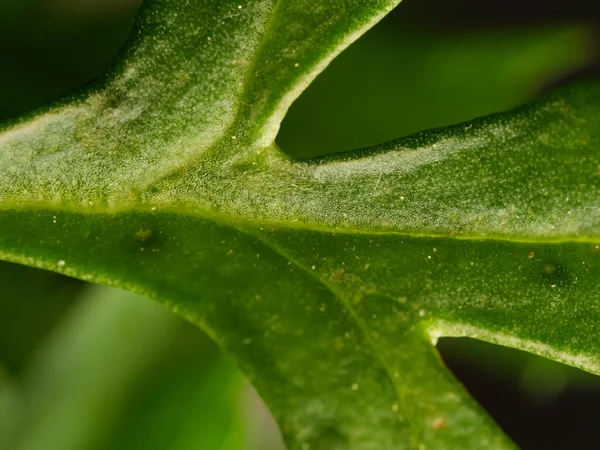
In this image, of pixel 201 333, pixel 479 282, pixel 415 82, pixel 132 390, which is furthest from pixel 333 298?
pixel 415 82

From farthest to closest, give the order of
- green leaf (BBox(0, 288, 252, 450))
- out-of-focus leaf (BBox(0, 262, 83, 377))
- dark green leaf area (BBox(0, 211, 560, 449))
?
1. out-of-focus leaf (BBox(0, 262, 83, 377))
2. green leaf (BBox(0, 288, 252, 450))
3. dark green leaf area (BBox(0, 211, 560, 449))

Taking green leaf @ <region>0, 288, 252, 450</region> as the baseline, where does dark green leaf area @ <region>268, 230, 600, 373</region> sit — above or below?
above

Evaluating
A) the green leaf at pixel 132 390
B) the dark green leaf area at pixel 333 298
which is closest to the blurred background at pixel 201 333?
the green leaf at pixel 132 390

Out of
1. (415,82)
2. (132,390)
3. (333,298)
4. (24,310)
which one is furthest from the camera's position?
(415,82)

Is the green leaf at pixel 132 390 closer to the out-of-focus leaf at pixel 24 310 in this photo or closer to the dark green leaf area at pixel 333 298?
the out-of-focus leaf at pixel 24 310

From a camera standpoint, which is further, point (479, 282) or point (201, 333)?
point (201, 333)

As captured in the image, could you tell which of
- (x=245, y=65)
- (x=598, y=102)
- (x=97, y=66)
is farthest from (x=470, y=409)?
(x=97, y=66)

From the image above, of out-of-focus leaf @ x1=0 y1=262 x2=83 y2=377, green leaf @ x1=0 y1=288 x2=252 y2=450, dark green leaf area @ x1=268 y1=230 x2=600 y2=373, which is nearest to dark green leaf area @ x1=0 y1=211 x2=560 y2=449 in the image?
dark green leaf area @ x1=268 y1=230 x2=600 y2=373

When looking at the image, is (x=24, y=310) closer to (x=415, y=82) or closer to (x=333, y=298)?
(x=333, y=298)

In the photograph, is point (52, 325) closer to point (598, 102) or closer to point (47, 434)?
point (47, 434)

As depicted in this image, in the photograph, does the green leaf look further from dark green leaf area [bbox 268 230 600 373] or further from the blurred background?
dark green leaf area [bbox 268 230 600 373]
